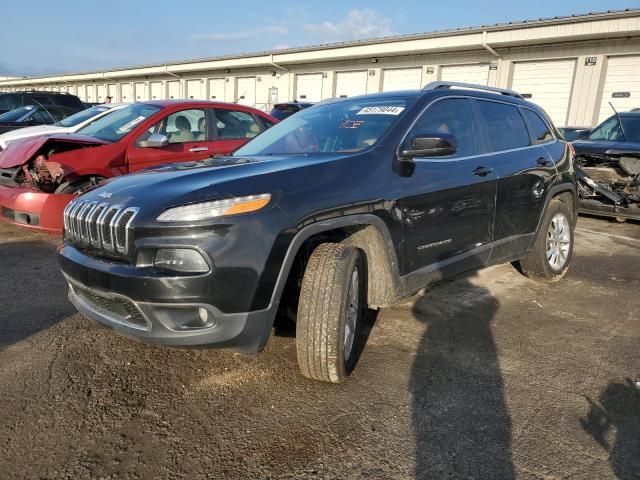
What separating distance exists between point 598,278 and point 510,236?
1622mm

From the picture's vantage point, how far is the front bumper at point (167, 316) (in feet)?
7.55

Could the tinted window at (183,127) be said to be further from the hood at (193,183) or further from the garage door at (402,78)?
the garage door at (402,78)

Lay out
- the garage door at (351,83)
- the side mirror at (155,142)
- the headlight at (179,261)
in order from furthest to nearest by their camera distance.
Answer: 1. the garage door at (351,83)
2. the side mirror at (155,142)
3. the headlight at (179,261)

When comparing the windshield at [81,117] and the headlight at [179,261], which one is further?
the windshield at [81,117]

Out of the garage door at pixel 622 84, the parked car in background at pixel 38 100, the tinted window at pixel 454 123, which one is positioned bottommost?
the tinted window at pixel 454 123

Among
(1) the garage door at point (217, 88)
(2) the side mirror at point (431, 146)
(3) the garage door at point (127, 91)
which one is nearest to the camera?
(2) the side mirror at point (431, 146)

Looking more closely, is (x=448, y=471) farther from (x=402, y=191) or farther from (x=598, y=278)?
(x=598, y=278)

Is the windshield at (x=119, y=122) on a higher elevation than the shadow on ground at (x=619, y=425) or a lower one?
higher

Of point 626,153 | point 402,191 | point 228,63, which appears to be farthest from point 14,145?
point 228,63

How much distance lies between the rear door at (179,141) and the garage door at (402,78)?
17.0 m

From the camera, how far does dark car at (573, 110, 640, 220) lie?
725 centimetres

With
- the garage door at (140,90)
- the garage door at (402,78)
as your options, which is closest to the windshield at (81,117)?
the garage door at (402,78)

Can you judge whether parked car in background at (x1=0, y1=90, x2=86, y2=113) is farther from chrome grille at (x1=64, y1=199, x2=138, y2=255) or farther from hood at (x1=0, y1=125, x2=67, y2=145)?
chrome grille at (x1=64, y1=199, x2=138, y2=255)

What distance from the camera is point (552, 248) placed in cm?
480
